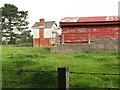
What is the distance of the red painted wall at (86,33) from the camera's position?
67.1ft

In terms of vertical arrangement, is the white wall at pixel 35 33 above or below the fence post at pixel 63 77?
above

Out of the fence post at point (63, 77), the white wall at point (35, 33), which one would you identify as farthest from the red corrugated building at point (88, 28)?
the fence post at point (63, 77)

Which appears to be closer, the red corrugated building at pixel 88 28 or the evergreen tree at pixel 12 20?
the red corrugated building at pixel 88 28

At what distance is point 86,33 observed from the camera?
68.3 ft

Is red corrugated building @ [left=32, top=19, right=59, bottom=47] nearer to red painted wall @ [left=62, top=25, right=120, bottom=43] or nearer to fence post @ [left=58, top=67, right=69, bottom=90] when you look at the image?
red painted wall @ [left=62, top=25, right=120, bottom=43]

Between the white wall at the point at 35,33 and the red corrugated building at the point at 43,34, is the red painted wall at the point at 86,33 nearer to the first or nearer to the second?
the red corrugated building at the point at 43,34

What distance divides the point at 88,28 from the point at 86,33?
0.60m

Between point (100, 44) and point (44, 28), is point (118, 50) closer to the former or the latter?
point (100, 44)

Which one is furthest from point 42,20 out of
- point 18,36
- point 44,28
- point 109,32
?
point 109,32

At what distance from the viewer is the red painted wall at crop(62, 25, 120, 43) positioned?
805 inches

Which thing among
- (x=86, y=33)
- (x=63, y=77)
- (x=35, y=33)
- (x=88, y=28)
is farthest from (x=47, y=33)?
(x=63, y=77)

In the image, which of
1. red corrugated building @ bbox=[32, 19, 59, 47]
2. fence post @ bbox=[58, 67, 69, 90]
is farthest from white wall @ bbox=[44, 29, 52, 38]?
fence post @ bbox=[58, 67, 69, 90]

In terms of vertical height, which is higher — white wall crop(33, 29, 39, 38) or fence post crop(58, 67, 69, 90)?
white wall crop(33, 29, 39, 38)

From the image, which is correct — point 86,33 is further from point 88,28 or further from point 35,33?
point 35,33
